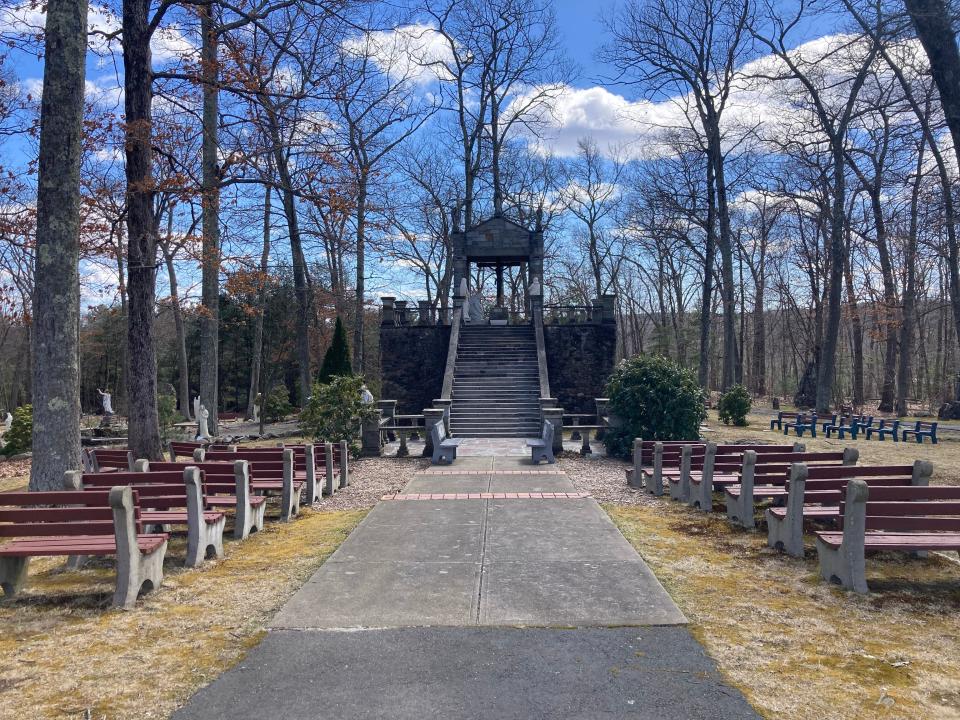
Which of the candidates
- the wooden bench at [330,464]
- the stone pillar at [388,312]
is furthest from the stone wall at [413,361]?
the wooden bench at [330,464]

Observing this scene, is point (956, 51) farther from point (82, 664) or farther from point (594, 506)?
point (82, 664)

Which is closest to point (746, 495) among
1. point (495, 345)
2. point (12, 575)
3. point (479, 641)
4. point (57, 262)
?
point (479, 641)

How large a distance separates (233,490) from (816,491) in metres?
6.44

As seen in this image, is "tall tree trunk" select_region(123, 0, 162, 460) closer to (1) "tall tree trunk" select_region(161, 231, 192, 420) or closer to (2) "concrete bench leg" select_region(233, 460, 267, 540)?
(2) "concrete bench leg" select_region(233, 460, 267, 540)

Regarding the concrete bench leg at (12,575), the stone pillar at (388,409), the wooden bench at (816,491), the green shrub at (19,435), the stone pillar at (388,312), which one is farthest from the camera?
the stone pillar at (388,312)

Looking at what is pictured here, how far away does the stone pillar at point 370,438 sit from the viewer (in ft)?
52.2

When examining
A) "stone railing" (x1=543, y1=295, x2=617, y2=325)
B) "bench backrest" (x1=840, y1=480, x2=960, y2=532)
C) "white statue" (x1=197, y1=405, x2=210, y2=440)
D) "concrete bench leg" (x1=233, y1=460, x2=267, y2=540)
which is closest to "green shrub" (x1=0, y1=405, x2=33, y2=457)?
"white statue" (x1=197, y1=405, x2=210, y2=440)

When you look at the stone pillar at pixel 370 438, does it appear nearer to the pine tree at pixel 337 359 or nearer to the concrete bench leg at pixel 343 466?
the concrete bench leg at pixel 343 466

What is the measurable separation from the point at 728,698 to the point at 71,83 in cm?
930

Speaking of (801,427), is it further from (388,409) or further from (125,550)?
(125,550)

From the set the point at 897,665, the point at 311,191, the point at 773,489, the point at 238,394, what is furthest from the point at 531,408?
the point at 238,394

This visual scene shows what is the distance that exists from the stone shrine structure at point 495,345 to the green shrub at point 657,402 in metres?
6.78

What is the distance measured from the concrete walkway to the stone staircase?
1175 centimetres

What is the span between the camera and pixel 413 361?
26.0m
